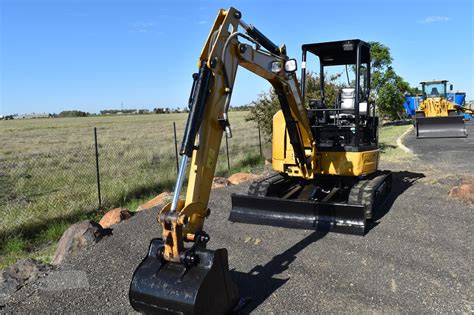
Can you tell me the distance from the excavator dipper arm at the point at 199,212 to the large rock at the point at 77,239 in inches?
100

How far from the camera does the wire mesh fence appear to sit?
8573mm

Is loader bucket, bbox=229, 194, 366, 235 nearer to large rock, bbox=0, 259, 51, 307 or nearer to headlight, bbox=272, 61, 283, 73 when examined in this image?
headlight, bbox=272, 61, 283, 73

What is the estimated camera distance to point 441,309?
406cm

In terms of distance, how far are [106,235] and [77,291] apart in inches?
69.0

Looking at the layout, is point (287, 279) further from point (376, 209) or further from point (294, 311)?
point (376, 209)

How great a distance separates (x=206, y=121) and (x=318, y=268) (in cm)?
231

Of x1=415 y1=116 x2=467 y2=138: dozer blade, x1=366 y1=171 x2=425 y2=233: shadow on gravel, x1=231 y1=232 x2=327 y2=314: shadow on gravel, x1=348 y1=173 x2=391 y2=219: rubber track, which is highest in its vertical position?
x1=415 y1=116 x2=467 y2=138: dozer blade

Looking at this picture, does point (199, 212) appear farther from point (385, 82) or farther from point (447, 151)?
point (385, 82)

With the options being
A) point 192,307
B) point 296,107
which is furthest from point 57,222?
point 192,307

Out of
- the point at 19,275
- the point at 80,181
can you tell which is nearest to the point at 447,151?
the point at 80,181

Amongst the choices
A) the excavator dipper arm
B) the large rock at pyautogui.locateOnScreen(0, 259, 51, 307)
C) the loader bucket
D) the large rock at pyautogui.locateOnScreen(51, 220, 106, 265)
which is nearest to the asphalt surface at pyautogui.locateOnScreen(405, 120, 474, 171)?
the loader bucket

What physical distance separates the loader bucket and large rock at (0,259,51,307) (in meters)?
3.05

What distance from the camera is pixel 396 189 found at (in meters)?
9.23

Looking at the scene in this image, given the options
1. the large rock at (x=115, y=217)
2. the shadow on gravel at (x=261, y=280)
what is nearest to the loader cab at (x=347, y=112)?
the shadow on gravel at (x=261, y=280)
